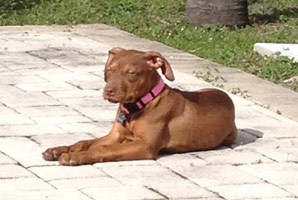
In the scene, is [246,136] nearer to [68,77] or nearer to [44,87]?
[44,87]

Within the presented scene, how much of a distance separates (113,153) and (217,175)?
0.69 metres

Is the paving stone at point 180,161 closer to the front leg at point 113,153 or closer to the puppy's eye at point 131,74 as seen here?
the front leg at point 113,153

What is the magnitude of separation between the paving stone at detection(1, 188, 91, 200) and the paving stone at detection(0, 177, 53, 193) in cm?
5

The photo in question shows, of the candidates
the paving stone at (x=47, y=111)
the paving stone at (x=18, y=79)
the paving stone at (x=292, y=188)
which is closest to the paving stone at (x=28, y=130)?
the paving stone at (x=47, y=111)

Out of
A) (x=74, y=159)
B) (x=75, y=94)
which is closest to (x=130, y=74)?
(x=74, y=159)

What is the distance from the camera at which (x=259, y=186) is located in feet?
19.5

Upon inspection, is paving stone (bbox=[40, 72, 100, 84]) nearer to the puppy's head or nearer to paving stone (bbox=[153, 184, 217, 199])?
the puppy's head

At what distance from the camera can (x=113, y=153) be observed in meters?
6.28

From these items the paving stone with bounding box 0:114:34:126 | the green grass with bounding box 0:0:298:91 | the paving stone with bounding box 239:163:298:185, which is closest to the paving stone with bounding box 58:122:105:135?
the paving stone with bounding box 0:114:34:126

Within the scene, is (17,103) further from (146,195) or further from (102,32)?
(102,32)

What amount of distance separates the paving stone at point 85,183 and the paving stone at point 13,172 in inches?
9.7

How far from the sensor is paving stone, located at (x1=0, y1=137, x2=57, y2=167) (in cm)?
631

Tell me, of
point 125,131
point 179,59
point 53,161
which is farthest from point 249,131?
point 179,59

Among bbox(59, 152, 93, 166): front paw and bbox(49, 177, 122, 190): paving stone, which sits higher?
bbox(59, 152, 93, 166): front paw
